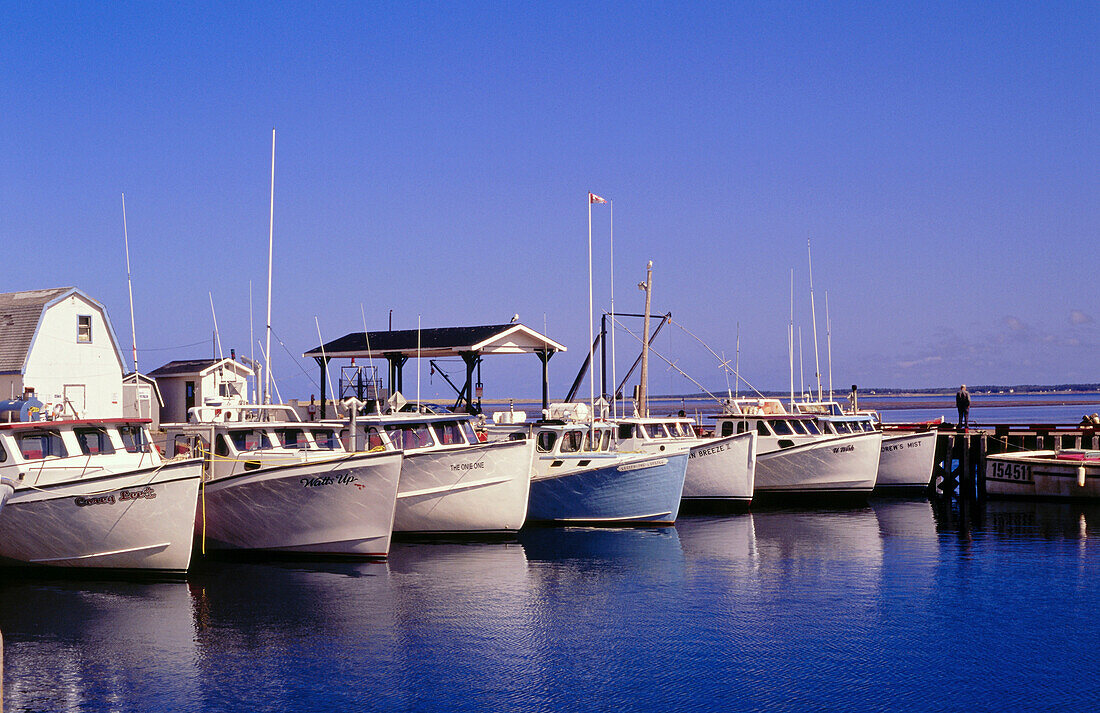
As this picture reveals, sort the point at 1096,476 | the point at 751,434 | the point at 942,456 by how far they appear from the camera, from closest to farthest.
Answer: the point at 751,434 → the point at 1096,476 → the point at 942,456

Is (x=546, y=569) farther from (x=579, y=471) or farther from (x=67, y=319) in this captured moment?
(x=67, y=319)

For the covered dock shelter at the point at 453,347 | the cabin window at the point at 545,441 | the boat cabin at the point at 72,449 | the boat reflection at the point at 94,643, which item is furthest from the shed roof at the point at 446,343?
the boat reflection at the point at 94,643

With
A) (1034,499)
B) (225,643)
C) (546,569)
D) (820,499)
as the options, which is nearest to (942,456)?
(1034,499)

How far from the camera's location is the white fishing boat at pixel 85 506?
19.8m

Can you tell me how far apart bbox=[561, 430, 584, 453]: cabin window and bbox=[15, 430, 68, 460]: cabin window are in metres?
13.5

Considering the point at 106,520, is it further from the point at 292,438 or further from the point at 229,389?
the point at 229,389

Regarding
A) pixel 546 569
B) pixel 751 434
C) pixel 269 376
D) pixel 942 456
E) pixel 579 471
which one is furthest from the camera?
pixel 942 456

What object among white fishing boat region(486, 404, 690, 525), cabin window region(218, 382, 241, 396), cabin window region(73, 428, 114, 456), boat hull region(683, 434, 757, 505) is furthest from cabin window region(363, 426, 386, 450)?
cabin window region(218, 382, 241, 396)

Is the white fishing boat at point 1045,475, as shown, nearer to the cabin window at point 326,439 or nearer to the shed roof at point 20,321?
the cabin window at point 326,439

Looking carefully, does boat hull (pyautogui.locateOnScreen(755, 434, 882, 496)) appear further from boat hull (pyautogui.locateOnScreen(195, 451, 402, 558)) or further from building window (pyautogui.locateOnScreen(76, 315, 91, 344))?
building window (pyautogui.locateOnScreen(76, 315, 91, 344))

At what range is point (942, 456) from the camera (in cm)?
4228

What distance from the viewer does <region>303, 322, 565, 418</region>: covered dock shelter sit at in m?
35.2

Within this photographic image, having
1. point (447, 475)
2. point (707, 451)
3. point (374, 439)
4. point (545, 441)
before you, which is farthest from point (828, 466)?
point (374, 439)

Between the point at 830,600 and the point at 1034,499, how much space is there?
21358 millimetres
